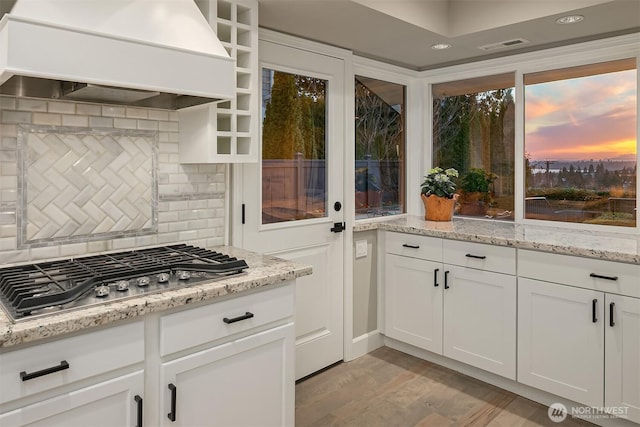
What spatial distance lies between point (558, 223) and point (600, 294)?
886 millimetres

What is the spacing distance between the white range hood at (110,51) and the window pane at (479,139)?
2294 mm

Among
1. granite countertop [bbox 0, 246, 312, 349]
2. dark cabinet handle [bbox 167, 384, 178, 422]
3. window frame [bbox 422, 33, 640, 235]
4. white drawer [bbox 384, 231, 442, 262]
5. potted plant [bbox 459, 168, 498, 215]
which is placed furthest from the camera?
potted plant [bbox 459, 168, 498, 215]

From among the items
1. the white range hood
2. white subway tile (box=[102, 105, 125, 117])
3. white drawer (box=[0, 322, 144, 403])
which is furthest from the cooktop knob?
white subway tile (box=[102, 105, 125, 117])

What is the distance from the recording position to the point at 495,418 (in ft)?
8.13

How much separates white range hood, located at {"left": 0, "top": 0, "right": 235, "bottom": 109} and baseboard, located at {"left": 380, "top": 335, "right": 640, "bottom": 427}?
228 cm

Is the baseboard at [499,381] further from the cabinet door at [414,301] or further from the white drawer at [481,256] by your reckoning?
the white drawer at [481,256]

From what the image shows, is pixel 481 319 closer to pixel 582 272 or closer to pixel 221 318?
pixel 582 272

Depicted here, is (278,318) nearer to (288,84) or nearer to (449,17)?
(288,84)

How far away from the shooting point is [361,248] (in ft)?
10.7

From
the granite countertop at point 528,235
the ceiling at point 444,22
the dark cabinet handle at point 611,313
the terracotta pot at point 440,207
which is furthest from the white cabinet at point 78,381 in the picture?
the terracotta pot at point 440,207

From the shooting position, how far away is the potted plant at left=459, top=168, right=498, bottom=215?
3479 mm

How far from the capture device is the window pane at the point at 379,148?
131 inches

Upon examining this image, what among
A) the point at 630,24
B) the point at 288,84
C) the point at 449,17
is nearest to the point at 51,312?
the point at 288,84
